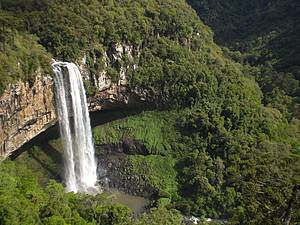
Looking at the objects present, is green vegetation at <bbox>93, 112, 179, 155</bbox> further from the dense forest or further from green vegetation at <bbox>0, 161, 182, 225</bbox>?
green vegetation at <bbox>0, 161, 182, 225</bbox>

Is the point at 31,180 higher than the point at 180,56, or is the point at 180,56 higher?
the point at 180,56

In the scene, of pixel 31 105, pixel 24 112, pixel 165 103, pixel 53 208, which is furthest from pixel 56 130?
pixel 53 208

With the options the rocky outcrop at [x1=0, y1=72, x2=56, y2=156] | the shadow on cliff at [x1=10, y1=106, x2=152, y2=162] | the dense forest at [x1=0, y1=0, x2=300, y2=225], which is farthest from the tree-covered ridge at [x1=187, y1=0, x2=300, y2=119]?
the rocky outcrop at [x1=0, y1=72, x2=56, y2=156]

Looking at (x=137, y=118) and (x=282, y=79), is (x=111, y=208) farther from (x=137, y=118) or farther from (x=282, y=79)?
(x=282, y=79)

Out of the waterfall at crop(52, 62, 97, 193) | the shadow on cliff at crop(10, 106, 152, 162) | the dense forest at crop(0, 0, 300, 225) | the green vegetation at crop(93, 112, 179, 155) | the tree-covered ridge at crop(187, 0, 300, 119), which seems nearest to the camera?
the dense forest at crop(0, 0, 300, 225)

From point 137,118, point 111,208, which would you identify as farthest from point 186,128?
point 111,208
